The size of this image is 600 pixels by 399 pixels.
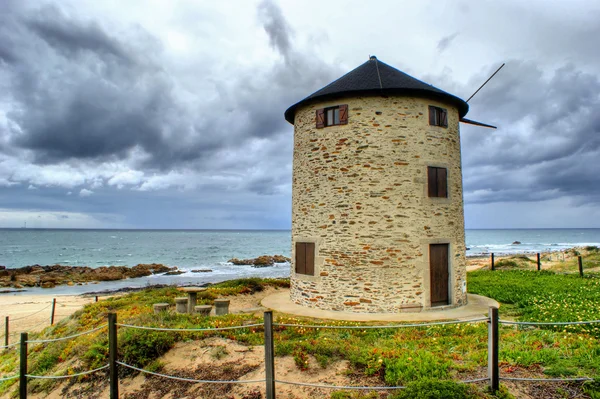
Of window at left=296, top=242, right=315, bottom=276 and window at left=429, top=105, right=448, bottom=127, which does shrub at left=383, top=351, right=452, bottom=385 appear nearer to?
window at left=296, top=242, right=315, bottom=276

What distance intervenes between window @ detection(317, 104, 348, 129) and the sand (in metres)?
15.5

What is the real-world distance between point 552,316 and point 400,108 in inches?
291

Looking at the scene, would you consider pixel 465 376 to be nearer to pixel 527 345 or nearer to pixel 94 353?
pixel 527 345

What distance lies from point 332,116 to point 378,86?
1808mm

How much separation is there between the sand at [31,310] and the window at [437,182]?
17748 mm

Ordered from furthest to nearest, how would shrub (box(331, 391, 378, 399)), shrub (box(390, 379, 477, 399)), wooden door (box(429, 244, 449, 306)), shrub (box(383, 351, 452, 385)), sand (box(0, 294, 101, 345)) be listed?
sand (box(0, 294, 101, 345)) < wooden door (box(429, 244, 449, 306)) < shrub (box(383, 351, 452, 385)) < shrub (box(331, 391, 378, 399)) < shrub (box(390, 379, 477, 399))

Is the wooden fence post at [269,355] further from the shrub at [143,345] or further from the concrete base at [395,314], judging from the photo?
the concrete base at [395,314]

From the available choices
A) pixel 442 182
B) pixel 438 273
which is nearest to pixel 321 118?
pixel 442 182

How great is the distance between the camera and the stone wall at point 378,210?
12.6 metres

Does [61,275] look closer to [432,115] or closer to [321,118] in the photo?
[321,118]

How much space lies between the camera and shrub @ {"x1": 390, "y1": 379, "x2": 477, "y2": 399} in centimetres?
533

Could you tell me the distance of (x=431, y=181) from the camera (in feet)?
43.4

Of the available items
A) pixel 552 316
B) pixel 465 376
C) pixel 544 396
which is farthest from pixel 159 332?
pixel 552 316

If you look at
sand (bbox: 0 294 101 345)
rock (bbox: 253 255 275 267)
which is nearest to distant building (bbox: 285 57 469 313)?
sand (bbox: 0 294 101 345)
